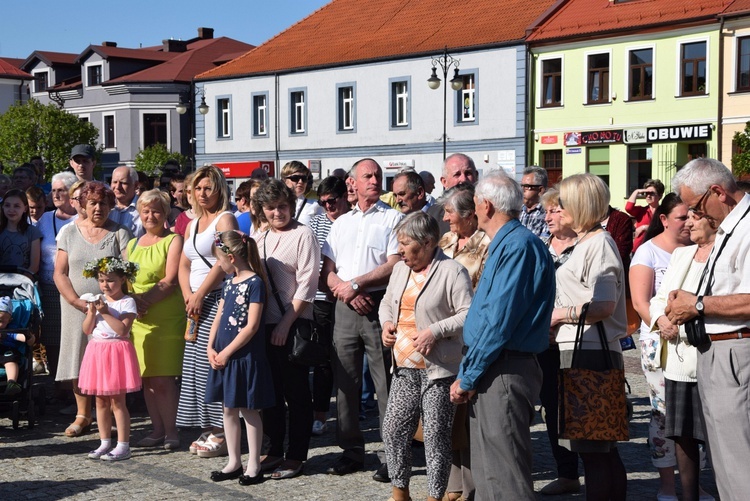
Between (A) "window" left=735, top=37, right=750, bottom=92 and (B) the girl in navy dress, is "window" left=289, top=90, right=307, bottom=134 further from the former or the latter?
(B) the girl in navy dress

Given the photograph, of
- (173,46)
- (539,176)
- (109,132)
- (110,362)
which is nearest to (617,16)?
(539,176)

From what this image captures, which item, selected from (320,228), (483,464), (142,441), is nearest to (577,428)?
(483,464)

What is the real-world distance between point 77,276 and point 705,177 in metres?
5.39

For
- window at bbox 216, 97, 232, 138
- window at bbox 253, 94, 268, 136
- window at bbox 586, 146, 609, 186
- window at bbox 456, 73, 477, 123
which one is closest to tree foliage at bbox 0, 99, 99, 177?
window at bbox 216, 97, 232, 138

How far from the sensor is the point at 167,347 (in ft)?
27.2

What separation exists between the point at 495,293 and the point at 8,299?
5.02 meters

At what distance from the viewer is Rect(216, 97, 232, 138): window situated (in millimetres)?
48219

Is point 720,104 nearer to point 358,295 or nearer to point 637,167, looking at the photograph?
point 637,167

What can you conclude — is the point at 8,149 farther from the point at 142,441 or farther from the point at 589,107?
the point at 142,441

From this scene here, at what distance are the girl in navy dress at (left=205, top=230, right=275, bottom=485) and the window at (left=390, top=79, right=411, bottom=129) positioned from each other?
34453 millimetres

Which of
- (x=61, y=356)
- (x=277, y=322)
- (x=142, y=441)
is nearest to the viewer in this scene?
(x=277, y=322)

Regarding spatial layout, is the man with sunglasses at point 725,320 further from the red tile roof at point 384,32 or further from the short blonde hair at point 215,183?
the red tile roof at point 384,32

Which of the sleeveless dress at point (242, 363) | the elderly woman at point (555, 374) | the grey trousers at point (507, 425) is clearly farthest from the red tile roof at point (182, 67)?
the grey trousers at point (507, 425)

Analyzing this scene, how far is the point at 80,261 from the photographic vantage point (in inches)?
341
